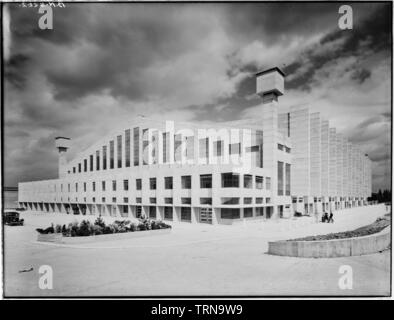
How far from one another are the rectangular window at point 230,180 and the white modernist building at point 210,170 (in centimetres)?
13

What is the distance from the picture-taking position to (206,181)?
1454 inches

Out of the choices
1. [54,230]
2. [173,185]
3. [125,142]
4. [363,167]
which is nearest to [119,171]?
[125,142]

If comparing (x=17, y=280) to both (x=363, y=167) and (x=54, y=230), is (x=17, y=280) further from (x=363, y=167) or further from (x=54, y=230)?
(x=363, y=167)

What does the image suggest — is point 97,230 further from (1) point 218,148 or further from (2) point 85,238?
(1) point 218,148

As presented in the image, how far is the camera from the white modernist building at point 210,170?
122ft

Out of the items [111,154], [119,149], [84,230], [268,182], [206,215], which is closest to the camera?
[84,230]

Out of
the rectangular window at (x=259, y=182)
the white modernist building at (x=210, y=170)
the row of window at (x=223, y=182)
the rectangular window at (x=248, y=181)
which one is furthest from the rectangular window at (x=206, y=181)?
the rectangular window at (x=259, y=182)

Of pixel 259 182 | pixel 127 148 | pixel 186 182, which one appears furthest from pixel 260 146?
pixel 127 148

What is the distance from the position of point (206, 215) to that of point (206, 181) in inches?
174

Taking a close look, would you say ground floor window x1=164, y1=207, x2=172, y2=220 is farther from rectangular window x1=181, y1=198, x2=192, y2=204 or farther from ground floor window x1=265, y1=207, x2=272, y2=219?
ground floor window x1=265, y1=207, x2=272, y2=219

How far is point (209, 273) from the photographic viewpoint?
1288cm

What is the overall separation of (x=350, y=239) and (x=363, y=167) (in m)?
87.9

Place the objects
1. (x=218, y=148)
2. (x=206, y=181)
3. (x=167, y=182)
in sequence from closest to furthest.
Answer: (x=206, y=181) → (x=167, y=182) → (x=218, y=148)

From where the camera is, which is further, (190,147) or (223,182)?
(190,147)
